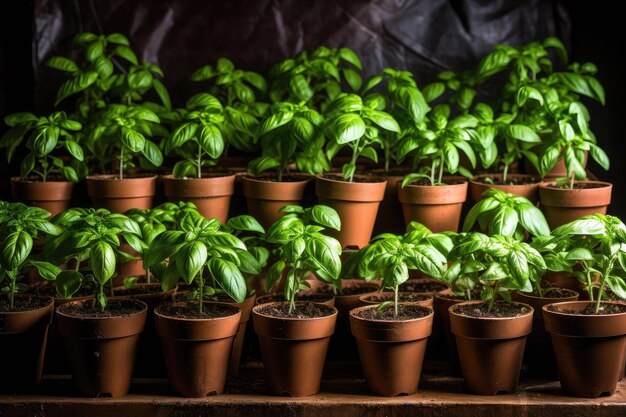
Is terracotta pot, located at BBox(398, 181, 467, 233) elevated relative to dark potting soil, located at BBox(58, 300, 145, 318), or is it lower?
elevated

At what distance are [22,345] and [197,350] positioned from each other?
0.46m

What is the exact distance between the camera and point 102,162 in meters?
2.77

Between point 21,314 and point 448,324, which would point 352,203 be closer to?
point 448,324

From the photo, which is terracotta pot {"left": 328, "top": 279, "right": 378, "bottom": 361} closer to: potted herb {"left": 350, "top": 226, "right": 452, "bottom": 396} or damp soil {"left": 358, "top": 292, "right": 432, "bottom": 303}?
damp soil {"left": 358, "top": 292, "right": 432, "bottom": 303}

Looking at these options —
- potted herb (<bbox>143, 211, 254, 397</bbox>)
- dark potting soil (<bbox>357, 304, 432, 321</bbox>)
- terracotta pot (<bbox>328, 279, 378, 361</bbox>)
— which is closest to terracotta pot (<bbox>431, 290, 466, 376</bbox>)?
dark potting soil (<bbox>357, 304, 432, 321</bbox>)

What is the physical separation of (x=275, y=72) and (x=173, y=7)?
20.0 inches

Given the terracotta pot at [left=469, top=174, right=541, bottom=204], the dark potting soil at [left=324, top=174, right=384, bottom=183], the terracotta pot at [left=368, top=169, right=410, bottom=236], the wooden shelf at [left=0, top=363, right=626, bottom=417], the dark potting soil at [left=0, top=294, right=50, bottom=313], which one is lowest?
the wooden shelf at [left=0, top=363, right=626, bottom=417]

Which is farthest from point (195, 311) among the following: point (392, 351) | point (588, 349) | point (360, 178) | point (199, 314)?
point (588, 349)

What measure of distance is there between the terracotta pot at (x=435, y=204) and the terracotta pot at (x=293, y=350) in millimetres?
518

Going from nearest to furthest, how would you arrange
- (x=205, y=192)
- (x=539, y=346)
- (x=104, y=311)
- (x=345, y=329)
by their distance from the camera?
(x=104, y=311) → (x=539, y=346) → (x=345, y=329) → (x=205, y=192)

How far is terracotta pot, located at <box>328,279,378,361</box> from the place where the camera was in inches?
95.0

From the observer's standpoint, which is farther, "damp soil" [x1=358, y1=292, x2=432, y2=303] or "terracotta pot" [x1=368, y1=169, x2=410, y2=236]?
"terracotta pot" [x1=368, y1=169, x2=410, y2=236]

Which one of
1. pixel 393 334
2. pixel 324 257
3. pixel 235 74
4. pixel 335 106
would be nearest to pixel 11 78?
pixel 235 74

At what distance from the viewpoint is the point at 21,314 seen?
85.2 inches
